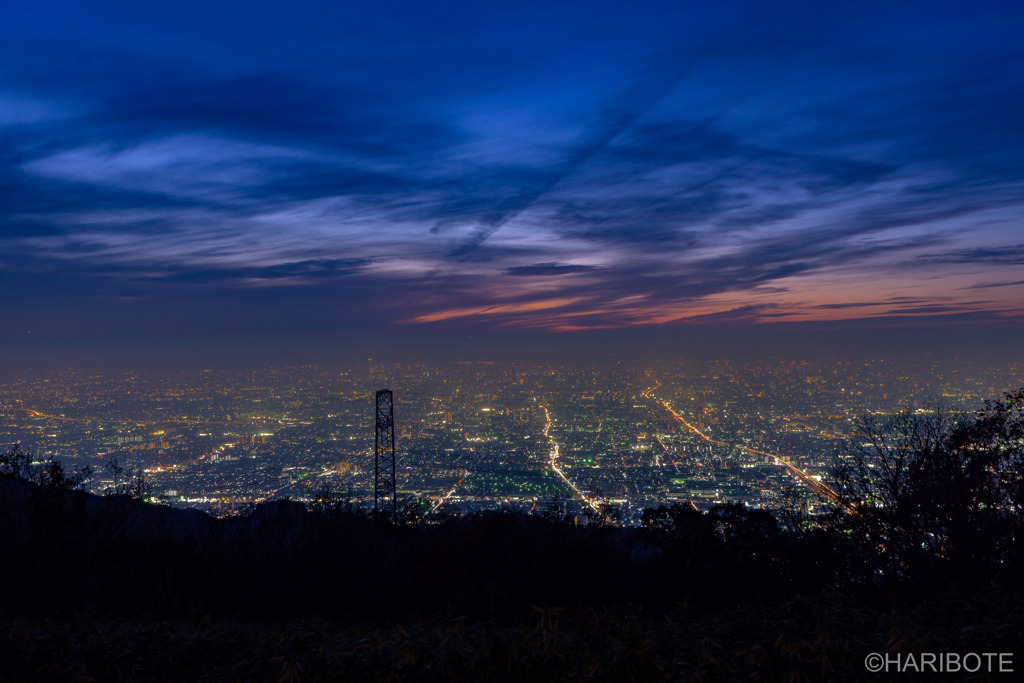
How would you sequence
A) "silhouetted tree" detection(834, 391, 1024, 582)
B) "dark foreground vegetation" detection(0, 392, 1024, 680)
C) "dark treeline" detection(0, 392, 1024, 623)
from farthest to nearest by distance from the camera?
1. "dark treeline" detection(0, 392, 1024, 623)
2. "silhouetted tree" detection(834, 391, 1024, 582)
3. "dark foreground vegetation" detection(0, 392, 1024, 680)

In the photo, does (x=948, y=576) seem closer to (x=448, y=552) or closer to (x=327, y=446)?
(x=448, y=552)

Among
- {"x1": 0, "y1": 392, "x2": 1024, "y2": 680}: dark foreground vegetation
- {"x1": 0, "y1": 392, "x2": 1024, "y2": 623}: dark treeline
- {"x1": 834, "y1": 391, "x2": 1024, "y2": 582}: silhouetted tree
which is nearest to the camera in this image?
{"x1": 0, "y1": 392, "x2": 1024, "y2": 680}: dark foreground vegetation

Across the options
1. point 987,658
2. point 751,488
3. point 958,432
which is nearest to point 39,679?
point 987,658

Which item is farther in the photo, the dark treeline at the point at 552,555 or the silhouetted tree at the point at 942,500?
the dark treeline at the point at 552,555

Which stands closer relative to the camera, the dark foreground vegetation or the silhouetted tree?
the dark foreground vegetation

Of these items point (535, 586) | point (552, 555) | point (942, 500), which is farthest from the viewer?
point (552, 555)

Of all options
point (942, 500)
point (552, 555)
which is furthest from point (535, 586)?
point (942, 500)

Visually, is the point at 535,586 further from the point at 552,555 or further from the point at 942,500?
the point at 942,500
